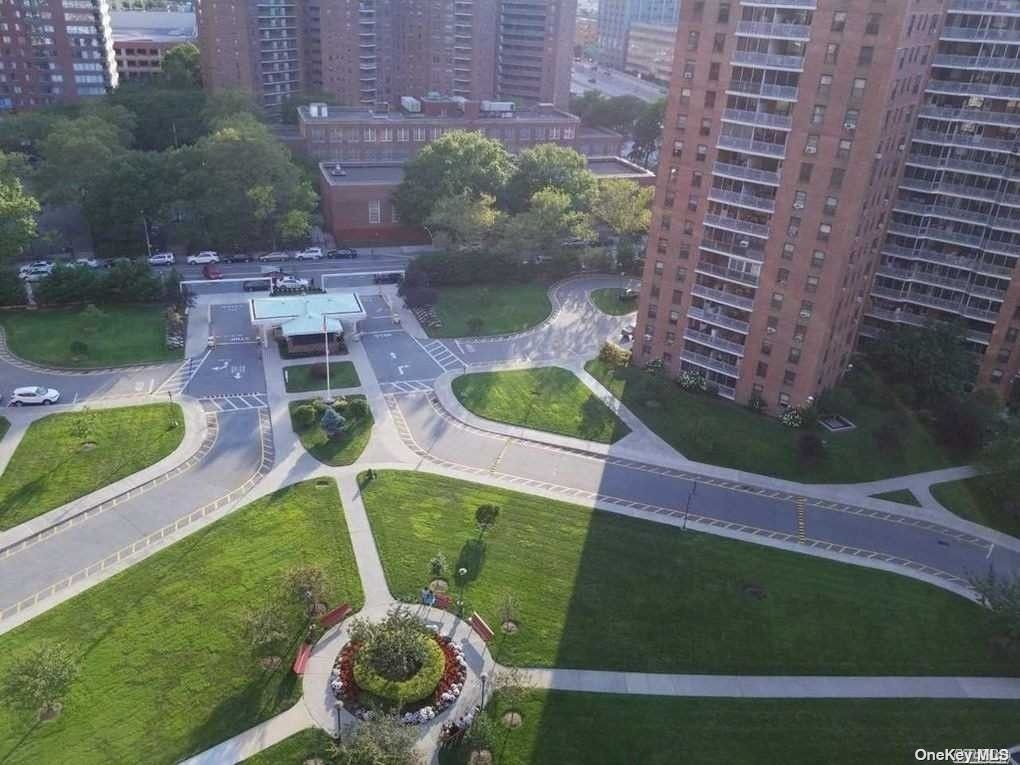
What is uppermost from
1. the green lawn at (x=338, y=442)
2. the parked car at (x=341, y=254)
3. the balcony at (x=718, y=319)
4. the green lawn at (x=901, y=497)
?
the balcony at (x=718, y=319)

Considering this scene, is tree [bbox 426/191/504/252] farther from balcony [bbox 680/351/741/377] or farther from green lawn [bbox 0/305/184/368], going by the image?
green lawn [bbox 0/305/184/368]

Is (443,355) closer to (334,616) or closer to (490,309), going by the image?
(490,309)

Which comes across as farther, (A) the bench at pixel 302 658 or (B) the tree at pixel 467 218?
(B) the tree at pixel 467 218

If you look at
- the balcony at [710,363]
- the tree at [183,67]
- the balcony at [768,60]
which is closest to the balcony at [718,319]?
the balcony at [710,363]

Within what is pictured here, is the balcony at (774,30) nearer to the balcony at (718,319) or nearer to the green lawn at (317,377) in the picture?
the balcony at (718,319)

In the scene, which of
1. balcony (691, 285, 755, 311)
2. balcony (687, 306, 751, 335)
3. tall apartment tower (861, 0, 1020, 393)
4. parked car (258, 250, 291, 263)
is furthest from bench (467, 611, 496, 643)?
parked car (258, 250, 291, 263)

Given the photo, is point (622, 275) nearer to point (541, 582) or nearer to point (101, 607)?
point (541, 582)

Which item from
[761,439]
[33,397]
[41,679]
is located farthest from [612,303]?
[41,679]
